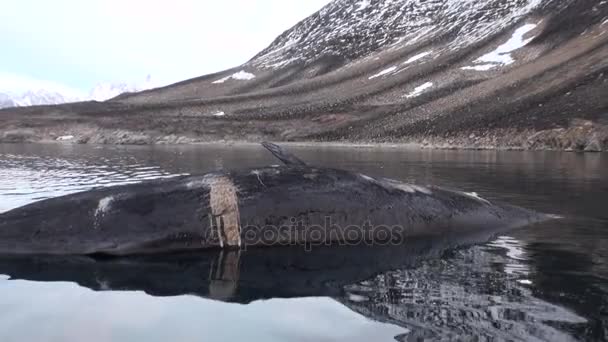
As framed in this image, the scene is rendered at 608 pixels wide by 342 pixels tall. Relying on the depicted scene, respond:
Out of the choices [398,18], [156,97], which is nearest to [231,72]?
[156,97]

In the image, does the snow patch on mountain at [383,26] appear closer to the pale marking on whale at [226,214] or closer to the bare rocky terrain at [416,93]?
the bare rocky terrain at [416,93]

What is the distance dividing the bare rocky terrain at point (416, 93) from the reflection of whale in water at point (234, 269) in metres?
46.9

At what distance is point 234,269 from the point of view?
8250 millimetres

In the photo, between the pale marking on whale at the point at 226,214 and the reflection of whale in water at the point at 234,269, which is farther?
the pale marking on whale at the point at 226,214

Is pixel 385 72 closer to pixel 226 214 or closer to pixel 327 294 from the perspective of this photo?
pixel 226 214

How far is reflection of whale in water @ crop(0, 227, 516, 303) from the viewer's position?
737 centimetres

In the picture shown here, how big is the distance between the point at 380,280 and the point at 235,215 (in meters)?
2.79

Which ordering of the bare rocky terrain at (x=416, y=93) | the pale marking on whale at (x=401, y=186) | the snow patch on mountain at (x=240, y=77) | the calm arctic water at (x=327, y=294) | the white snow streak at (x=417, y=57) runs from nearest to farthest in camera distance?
the calm arctic water at (x=327, y=294) < the pale marking on whale at (x=401, y=186) < the bare rocky terrain at (x=416, y=93) < the white snow streak at (x=417, y=57) < the snow patch on mountain at (x=240, y=77)

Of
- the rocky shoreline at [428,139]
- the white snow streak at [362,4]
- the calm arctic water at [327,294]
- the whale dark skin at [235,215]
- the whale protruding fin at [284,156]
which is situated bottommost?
the calm arctic water at [327,294]

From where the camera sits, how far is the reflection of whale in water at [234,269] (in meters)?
7.37

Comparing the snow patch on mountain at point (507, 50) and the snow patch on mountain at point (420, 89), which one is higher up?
the snow patch on mountain at point (507, 50)

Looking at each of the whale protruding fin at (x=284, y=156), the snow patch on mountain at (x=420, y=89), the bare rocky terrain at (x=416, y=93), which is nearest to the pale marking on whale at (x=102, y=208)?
the whale protruding fin at (x=284, y=156)

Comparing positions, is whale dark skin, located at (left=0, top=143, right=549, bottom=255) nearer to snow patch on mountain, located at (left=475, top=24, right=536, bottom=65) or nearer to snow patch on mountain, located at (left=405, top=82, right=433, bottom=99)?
snow patch on mountain, located at (left=405, top=82, right=433, bottom=99)

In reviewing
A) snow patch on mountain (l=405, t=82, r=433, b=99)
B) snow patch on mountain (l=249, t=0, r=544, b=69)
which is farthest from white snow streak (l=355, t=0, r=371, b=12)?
snow patch on mountain (l=405, t=82, r=433, b=99)
